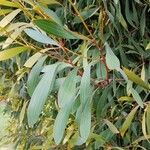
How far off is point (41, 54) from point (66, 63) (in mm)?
101

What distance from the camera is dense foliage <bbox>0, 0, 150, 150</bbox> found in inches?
38.5

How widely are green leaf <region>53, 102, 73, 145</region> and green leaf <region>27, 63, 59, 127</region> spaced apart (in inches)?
2.8

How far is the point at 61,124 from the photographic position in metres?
0.95

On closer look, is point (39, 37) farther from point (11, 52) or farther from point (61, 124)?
point (61, 124)

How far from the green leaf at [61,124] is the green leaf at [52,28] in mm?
179

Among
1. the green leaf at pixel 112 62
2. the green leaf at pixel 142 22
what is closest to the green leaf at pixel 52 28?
the green leaf at pixel 112 62

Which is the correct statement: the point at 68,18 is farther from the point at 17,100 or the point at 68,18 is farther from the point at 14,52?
the point at 17,100

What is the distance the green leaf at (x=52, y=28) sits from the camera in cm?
88

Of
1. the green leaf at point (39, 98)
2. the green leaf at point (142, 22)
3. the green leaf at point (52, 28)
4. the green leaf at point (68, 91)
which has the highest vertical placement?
the green leaf at point (52, 28)

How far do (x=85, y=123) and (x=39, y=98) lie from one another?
144 millimetres

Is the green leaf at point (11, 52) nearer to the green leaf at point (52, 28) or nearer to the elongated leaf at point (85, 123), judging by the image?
the green leaf at point (52, 28)

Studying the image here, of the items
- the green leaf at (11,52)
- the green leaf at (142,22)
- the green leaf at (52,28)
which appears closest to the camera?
the green leaf at (52,28)

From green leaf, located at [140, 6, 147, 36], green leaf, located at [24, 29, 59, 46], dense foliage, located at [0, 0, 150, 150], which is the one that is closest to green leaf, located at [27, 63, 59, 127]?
dense foliage, located at [0, 0, 150, 150]

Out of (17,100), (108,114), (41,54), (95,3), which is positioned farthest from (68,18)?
(17,100)
